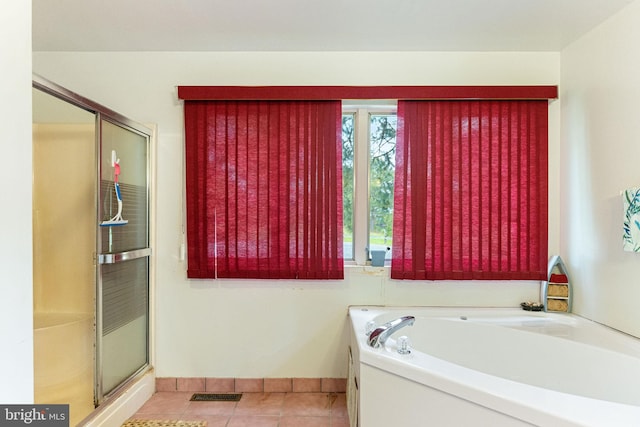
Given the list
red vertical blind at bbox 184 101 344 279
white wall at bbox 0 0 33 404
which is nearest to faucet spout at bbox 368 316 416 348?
red vertical blind at bbox 184 101 344 279

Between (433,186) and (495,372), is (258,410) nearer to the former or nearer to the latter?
(495,372)

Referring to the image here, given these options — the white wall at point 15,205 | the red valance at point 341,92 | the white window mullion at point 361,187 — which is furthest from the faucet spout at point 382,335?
the red valance at point 341,92

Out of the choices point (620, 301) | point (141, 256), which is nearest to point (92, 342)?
point (141, 256)

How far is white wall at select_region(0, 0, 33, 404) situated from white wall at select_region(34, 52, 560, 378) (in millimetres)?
1515

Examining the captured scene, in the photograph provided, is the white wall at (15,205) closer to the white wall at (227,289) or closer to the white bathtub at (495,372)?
the white bathtub at (495,372)

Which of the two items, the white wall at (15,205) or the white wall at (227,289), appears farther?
the white wall at (227,289)

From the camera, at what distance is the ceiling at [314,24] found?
5.82ft

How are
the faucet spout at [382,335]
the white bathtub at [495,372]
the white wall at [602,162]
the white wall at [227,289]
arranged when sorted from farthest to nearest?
the white wall at [227,289]
the white wall at [602,162]
the faucet spout at [382,335]
the white bathtub at [495,372]

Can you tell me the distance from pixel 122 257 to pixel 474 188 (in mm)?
2165

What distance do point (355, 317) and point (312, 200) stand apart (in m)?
0.77

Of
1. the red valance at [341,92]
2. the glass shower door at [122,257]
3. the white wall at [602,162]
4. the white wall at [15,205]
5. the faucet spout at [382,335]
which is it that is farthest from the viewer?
the red valance at [341,92]

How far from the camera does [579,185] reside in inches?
81.7

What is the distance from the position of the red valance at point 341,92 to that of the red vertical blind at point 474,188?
58 mm

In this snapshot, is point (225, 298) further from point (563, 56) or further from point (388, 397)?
point (563, 56)
